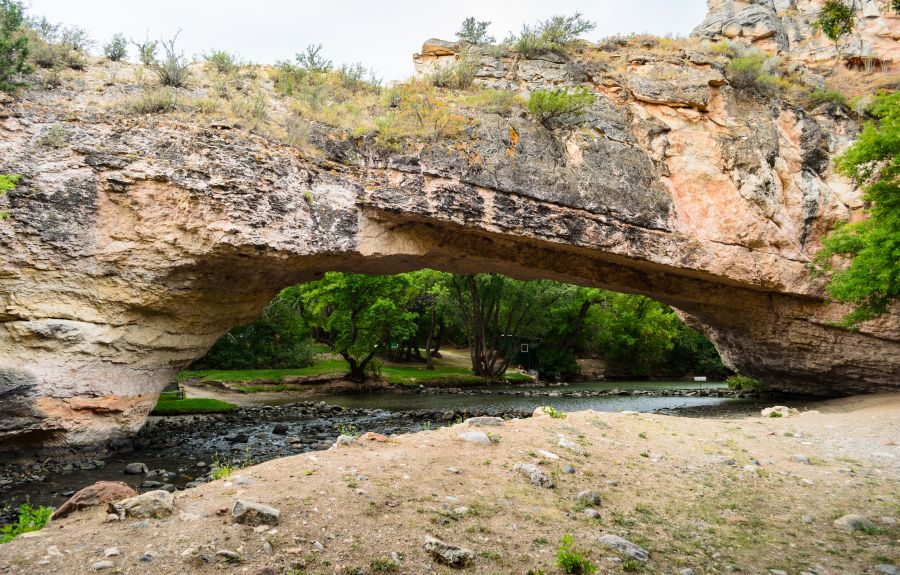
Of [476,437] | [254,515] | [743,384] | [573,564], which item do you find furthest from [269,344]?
[573,564]

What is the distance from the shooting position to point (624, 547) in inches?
159

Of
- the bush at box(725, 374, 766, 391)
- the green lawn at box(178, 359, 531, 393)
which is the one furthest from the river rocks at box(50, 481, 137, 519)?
the bush at box(725, 374, 766, 391)

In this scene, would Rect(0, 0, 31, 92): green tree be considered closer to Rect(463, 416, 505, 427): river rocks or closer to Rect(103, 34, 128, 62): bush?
Rect(103, 34, 128, 62): bush

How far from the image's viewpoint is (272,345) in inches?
1248

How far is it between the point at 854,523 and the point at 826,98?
18852 millimetres

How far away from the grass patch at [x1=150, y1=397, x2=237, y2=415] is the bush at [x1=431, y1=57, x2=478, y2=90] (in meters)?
13.3

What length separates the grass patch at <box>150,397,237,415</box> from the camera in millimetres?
17188

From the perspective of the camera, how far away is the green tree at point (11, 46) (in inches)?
452

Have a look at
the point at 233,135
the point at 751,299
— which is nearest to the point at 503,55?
the point at 233,135

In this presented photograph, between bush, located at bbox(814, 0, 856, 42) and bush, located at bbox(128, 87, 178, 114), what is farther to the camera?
bush, located at bbox(128, 87, 178, 114)

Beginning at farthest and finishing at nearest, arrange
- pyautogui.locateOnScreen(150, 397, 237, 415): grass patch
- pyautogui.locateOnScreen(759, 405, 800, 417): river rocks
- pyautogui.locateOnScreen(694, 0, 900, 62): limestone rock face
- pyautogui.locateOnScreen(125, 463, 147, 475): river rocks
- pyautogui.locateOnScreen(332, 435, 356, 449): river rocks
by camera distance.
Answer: pyautogui.locateOnScreen(694, 0, 900, 62): limestone rock face, pyautogui.locateOnScreen(150, 397, 237, 415): grass patch, pyautogui.locateOnScreen(759, 405, 800, 417): river rocks, pyautogui.locateOnScreen(125, 463, 147, 475): river rocks, pyautogui.locateOnScreen(332, 435, 356, 449): river rocks

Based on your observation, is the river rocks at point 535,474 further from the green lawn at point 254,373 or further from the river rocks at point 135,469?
the green lawn at point 254,373

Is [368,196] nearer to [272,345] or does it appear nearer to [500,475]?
[500,475]

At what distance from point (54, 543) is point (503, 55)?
698 inches
